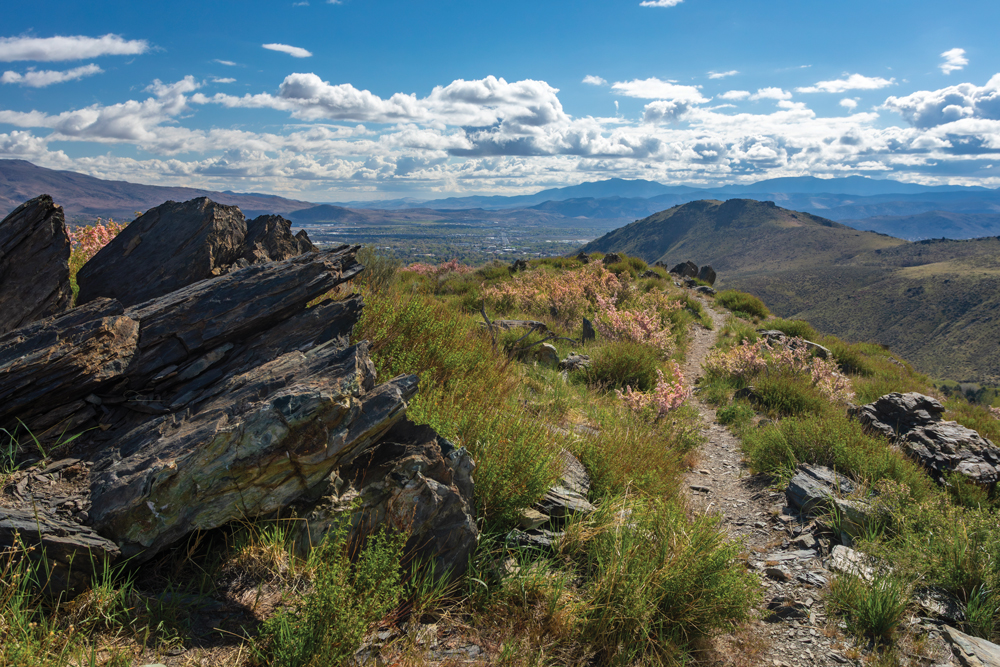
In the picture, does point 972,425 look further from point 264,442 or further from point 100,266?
point 100,266

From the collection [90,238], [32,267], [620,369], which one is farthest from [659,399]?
[90,238]

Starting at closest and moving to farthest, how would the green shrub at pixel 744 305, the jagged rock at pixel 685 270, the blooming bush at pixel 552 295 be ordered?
the blooming bush at pixel 552 295
the green shrub at pixel 744 305
the jagged rock at pixel 685 270

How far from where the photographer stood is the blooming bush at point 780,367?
10.2m

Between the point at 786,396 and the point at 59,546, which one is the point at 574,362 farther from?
the point at 59,546

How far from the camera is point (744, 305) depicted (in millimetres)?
23156

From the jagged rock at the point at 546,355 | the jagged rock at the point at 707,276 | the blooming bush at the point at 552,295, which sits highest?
the blooming bush at the point at 552,295

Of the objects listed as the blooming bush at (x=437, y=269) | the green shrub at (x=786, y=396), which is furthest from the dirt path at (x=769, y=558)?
the blooming bush at (x=437, y=269)

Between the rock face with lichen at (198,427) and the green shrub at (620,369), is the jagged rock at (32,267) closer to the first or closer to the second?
the rock face with lichen at (198,427)

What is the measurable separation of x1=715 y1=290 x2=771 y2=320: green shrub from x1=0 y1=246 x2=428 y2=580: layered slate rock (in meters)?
22.3

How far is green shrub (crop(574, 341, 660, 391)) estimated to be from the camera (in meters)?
9.66

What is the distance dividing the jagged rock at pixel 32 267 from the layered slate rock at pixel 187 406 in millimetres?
887

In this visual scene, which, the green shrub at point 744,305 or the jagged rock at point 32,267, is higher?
the jagged rock at point 32,267

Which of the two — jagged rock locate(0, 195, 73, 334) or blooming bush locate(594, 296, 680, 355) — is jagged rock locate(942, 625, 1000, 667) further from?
A: blooming bush locate(594, 296, 680, 355)

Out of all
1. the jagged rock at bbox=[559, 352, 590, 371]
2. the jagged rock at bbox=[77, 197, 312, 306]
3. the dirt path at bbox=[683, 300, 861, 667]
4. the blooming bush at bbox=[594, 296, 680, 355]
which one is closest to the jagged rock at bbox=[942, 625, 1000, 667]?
the dirt path at bbox=[683, 300, 861, 667]
